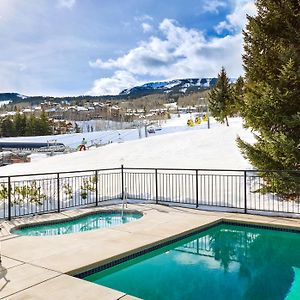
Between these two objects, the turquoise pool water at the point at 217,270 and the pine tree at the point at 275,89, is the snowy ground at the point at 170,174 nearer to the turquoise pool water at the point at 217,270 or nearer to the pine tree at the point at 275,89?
the pine tree at the point at 275,89

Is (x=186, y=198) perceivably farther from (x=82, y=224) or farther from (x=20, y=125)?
(x=20, y=125)

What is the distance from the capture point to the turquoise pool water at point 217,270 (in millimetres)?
5574

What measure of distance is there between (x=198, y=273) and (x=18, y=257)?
325 centimetres

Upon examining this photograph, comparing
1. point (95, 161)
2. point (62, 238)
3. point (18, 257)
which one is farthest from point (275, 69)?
point (95, 161)

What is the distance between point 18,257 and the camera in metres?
6.40

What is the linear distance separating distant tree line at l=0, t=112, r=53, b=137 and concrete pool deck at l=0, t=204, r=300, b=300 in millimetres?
98781

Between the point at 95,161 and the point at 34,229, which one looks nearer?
the point at 34,229

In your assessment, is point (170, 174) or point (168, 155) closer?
point (170, 174)

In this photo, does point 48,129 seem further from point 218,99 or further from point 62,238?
point 62,238

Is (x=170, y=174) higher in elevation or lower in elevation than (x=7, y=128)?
lower

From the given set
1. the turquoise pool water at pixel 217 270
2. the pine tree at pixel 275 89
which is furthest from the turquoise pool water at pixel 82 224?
the pine tree at pixel 275 89

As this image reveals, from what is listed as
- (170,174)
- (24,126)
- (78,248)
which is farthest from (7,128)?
(78,248)

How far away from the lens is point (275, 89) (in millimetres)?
11000

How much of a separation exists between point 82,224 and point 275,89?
707 cm
